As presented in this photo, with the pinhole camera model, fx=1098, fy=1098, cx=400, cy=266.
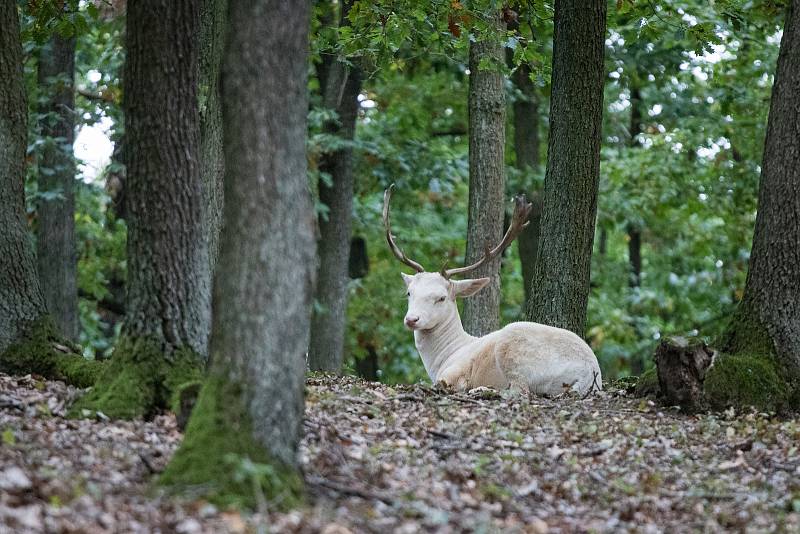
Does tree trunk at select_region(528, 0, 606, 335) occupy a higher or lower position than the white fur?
higher

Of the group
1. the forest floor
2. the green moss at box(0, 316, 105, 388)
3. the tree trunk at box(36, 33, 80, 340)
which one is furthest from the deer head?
the tree trunk at box(36, 33, 80, 340)

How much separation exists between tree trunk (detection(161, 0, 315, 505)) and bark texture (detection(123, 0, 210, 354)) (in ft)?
5.91

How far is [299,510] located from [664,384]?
4664 mm

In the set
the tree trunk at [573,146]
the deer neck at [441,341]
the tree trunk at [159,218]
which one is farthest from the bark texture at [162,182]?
the tree trunk at [573,146]

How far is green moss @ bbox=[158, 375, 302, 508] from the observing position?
5273 mm

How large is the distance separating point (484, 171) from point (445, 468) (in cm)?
696

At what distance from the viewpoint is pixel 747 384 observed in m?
8.86

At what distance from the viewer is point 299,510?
5.28m

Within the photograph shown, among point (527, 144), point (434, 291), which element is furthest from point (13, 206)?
point (527, 144)

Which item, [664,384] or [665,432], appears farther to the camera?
[664,384]

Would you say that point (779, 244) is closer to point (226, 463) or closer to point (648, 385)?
point (648, 385)

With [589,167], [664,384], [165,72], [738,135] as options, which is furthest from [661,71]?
[165,72]

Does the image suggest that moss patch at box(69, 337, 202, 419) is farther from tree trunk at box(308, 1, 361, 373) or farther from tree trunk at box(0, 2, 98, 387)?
tree trunk at box(308, 1, 361, 373)

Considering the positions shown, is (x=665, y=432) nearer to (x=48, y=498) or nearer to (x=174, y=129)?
(x=174, y=129)
